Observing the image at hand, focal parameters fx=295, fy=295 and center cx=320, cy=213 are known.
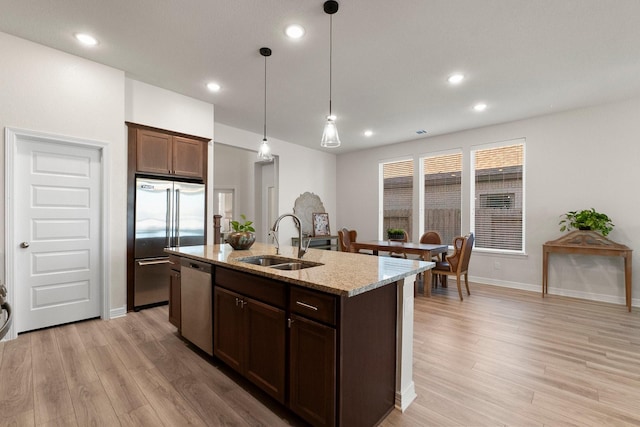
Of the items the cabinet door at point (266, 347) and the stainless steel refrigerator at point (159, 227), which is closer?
the cabinet door at point (266, 347)

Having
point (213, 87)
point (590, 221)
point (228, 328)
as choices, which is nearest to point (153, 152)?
point (213, 87)

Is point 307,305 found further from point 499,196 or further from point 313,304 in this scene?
point 499,196

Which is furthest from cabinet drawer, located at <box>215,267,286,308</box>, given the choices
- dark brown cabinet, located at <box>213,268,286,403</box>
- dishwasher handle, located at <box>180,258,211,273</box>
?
dishwasher handle, located at <box>180,258,211,273</box>

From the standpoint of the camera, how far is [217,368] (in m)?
2.39

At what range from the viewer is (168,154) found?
157 inches

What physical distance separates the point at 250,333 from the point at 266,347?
0.19 m

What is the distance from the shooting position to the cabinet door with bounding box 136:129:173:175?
376cm

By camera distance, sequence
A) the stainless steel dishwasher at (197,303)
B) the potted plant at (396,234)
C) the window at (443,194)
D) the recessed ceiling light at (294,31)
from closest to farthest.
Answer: the stainless steel dishwasher at (197,303) < the recessed ceiling light at (294,31) < the potted plant at (396,234) < the window at (443,194)

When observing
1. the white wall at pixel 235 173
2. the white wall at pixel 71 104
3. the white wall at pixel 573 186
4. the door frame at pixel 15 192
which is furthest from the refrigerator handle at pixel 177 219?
the white wall at pixel 573 186

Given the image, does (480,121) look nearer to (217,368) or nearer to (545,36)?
(545,36)

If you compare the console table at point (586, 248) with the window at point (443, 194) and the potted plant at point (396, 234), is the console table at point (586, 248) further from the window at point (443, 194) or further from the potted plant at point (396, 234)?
the potted plant at point (396, 234)

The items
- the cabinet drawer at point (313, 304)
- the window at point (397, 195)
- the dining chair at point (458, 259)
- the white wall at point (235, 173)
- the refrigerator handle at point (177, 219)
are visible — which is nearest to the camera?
the cabinet drawer at point (313, 304)

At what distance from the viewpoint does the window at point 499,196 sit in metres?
5.12

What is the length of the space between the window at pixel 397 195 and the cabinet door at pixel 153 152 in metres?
4.61
